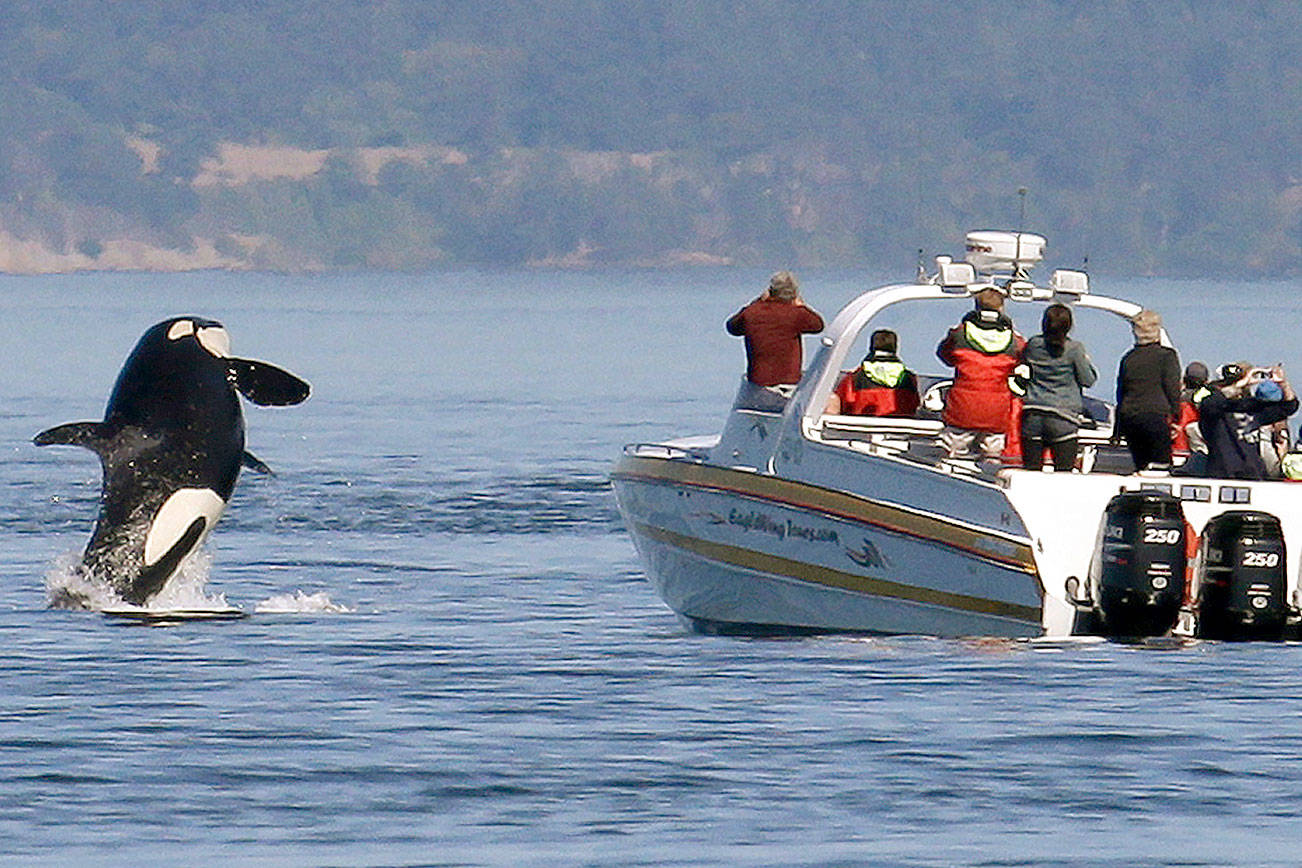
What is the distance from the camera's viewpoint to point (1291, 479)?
68.8 feet

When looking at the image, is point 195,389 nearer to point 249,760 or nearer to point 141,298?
point 249,760

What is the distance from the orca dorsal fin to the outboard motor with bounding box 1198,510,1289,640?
751 centimetres

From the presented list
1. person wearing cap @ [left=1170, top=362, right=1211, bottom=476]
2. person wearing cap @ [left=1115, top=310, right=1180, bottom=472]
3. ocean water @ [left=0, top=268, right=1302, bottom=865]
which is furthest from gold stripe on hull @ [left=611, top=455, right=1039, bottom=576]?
person wearing cap @ [left=1170, top=362, right=1211, bottom=476]

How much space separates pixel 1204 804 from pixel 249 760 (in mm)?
4873

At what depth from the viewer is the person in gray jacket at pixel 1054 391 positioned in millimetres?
20672

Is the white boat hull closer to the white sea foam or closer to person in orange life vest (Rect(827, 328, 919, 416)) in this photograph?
person in orange life vest (Rect(827, 328, 919, 416))

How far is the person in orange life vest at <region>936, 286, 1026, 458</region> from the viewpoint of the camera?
21.4 m

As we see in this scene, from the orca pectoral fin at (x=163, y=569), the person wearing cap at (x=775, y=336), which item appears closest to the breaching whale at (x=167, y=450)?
the orca pectoral fin at (x=163, y=569)

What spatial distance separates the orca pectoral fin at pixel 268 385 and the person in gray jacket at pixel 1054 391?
506 centimetres

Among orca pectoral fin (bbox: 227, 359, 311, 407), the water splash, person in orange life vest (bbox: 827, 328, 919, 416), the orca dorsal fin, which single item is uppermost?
person in orange life vest (bbox: 827, 328, 919, 416)

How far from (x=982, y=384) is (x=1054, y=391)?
79 cm

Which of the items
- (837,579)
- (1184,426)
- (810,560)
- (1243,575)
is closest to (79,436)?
(810,560)

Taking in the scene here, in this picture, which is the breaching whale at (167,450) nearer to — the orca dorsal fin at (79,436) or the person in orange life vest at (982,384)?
the orca dorsal fin at (79,436)

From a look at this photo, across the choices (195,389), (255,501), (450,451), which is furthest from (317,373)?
(195,389)
